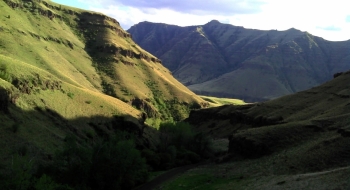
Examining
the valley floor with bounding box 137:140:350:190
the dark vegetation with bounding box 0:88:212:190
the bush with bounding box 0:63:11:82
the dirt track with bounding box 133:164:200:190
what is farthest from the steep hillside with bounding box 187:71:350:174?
the bush with bounding box 0:63:11:82

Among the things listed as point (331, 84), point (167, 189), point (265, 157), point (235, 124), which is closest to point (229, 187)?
point (167, 189)

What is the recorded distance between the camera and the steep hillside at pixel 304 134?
2790 inches

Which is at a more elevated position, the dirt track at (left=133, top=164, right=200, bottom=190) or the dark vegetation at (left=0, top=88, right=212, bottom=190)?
the dark vegetation at (left=0, top=88, right=212, bottom=190)

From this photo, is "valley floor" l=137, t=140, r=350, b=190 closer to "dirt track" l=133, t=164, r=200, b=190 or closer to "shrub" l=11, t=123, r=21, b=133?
"dirt track" l=133, t=164, r=200, b=190

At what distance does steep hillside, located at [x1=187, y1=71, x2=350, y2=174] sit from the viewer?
70875 mm

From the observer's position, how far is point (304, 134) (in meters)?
94.8

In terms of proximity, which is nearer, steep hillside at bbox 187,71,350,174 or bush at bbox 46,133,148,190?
bush at bbox 46,133,148,190

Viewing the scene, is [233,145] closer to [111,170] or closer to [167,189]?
[167,189]

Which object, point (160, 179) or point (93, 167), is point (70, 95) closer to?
point (160, 179)

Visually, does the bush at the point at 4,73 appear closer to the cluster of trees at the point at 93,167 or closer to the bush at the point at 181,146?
the cluster of trees at the point at 93,167

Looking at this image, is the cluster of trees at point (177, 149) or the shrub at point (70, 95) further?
the shrub at point (70, 95)

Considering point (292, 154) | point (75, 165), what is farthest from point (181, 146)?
point (75, 165)

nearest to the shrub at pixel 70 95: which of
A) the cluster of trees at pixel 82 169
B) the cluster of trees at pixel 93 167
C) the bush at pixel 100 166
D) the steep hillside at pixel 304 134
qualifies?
the cluster of trees at pixel 82 169

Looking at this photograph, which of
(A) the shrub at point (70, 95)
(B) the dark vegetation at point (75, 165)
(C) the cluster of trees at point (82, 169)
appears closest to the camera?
(C) the cluster of trees at point (82, 169)
